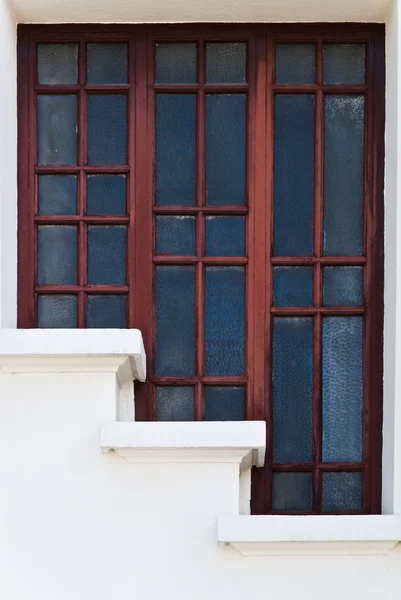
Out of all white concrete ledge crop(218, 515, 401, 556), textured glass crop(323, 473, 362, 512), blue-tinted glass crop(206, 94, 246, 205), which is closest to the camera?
white concrete ledge crop(218, 515, 401, 556)

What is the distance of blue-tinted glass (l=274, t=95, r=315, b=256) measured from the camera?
598cm

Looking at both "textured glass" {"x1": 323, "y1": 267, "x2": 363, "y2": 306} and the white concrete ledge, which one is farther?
"textured glass" {"x1": 323, "y1": 267, "x2": 363, "y2": 306}

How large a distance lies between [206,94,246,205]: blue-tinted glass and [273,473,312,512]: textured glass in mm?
1317

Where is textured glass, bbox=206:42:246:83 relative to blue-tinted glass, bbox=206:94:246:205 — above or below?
above

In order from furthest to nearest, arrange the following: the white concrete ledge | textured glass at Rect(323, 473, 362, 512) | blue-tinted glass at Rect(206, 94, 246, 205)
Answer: blue-tinted glass at Rect(206, 94, 246, 205)
textured glass at Rect(323, 473, 362, 512)
the white concrete ledge

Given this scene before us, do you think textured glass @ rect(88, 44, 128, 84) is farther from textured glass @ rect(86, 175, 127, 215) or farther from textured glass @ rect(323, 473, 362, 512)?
textured glass @ rect(323, 473, 362, 512)

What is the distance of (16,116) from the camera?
19.7 ft

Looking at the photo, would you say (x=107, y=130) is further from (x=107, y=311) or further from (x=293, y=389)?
(x=293, y=389)

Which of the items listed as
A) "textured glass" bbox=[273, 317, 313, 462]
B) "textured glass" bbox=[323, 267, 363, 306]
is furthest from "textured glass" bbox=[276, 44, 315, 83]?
"textured glass" bbox=[273, 317, 313, 462]

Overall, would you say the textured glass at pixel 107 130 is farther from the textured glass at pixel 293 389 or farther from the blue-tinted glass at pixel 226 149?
the textured glass at pixel 293 389

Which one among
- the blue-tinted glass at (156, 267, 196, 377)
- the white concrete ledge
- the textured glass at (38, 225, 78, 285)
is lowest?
the white concrete ledge

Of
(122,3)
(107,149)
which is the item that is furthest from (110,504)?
(122,3)

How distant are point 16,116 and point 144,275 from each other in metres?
0.98

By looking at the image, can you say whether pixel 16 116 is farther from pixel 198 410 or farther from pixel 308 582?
pixel 308 582
